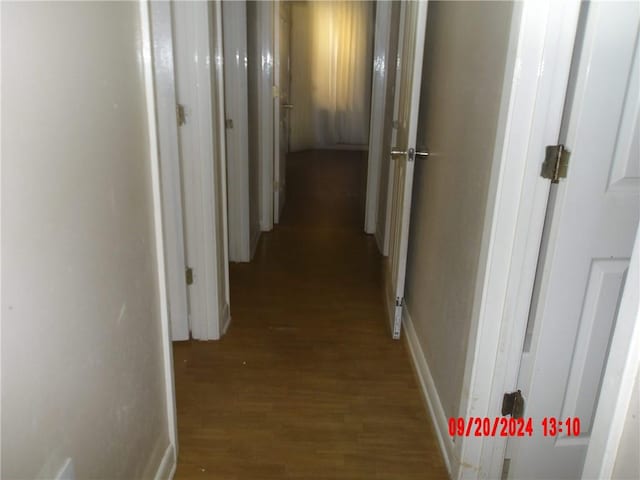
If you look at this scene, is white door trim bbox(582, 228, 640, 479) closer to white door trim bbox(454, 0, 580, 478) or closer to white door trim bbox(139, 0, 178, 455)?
white door trim bbox(454, 0, 580, 478)

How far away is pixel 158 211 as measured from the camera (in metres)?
1.36

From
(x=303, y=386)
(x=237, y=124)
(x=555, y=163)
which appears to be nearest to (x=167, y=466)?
(x=303, y=386)

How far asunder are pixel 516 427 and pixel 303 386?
88cm

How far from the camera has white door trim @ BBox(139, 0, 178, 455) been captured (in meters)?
1.22

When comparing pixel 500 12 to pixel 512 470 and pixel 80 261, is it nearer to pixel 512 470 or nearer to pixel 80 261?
pixel 80 261

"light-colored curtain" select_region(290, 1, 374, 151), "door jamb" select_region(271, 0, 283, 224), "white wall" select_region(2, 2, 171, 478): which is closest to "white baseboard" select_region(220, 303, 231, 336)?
"white wall" select_region(2, 2, 171, 478)

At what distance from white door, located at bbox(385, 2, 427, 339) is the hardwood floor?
0.79ft

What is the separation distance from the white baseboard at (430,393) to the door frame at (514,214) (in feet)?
0.47

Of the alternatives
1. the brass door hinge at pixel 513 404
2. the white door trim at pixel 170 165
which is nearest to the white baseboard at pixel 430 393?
the brass door hinge at pixel 513 404

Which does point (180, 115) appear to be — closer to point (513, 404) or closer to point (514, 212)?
point (514, 212)

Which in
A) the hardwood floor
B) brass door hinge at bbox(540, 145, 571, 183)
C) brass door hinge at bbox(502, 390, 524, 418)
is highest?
brass door hinge at bbox(540, 145, 571, 183)

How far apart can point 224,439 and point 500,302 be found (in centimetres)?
104

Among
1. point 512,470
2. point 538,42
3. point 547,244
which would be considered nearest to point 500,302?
point 547,244

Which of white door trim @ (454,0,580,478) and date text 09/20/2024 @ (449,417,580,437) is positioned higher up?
white door trim @ (454,0,580,478)
